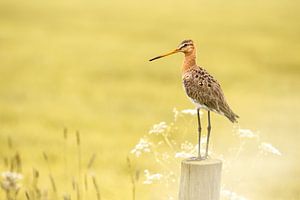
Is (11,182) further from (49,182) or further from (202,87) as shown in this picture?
(49,182)

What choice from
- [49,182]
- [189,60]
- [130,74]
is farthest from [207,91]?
[130,74]

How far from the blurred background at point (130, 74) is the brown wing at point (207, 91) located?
12.9 ft

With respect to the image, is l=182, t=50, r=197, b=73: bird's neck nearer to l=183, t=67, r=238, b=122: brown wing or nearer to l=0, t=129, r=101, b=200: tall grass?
l=183, t=67, r=238, b=122: brown wing

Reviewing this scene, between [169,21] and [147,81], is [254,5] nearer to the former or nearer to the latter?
[169,21]

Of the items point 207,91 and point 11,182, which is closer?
point 11,182

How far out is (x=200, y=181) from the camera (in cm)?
520

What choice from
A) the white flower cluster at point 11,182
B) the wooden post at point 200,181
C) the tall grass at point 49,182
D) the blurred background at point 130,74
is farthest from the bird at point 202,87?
the blurred background at point 130,74

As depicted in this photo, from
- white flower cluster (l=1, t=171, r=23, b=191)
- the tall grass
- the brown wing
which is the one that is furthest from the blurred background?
white flower cluster (l=1, t=171, r=23, b=191)

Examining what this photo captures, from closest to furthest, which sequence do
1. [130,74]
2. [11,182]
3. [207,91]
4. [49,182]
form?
1. [11,182]
2. [207,91]
3. [49,182]
4. [130,74]

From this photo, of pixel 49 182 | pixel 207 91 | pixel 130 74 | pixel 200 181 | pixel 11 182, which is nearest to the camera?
pixel 200 181

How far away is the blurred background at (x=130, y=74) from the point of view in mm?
13273

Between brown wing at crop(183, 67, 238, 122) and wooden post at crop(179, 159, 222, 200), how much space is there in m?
0.54

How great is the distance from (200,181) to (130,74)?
15436mm

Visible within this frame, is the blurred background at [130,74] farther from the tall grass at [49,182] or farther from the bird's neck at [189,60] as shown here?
the bird's neck at [189,60]
